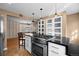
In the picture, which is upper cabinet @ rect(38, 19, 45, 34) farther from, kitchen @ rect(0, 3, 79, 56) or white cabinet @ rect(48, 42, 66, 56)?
white cabinet @ rect(48, 42, 66, 56)

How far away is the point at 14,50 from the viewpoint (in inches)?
72.7

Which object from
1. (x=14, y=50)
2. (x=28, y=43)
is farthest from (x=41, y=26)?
(x=14, y=50)

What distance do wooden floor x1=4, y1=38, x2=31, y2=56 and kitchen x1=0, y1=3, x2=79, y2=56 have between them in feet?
0.05

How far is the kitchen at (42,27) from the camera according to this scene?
68.9 inches

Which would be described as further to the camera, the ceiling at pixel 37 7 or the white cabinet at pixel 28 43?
the white cabinet at pixel 28 43

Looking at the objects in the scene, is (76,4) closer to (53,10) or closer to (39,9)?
(53,10)

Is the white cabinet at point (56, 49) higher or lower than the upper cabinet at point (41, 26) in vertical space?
lower

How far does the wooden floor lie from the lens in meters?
1.83

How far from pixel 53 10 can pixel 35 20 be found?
0.34m

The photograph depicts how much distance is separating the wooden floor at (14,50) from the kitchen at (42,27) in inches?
0.6

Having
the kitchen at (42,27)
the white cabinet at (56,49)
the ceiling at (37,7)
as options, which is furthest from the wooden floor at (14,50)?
the ceiling at (37,7)

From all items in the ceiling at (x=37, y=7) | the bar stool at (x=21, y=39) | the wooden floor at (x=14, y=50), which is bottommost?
the wooden floor at (x=14, y=50)

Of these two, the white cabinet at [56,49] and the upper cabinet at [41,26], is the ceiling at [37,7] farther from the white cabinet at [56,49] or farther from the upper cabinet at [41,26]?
the white cabinet at [56,49]

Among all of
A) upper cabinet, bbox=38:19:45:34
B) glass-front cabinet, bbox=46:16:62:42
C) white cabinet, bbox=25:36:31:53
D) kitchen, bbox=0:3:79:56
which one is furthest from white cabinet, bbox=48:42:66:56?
white cabinet, bbox=25:36:31:53
